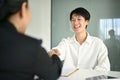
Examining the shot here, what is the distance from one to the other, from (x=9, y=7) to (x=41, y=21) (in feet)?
8.91

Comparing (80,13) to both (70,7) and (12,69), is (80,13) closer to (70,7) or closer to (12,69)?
(70,7)

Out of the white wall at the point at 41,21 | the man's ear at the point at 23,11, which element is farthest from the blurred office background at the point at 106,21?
the man's ear at the point at 23,11

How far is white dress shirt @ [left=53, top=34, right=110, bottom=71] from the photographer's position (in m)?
1.95

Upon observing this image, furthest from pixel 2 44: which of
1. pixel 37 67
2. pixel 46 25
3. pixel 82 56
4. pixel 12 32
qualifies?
pixel 46 25

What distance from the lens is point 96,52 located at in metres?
2.01

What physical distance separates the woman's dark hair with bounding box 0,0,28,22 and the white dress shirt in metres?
1.19

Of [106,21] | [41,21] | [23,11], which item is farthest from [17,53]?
[41,21]

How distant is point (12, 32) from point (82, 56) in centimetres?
133

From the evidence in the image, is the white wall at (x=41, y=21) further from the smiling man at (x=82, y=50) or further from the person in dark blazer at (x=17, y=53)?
the person in dark blazer at (x=17, y=53)

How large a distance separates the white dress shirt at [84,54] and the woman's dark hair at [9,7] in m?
1.19

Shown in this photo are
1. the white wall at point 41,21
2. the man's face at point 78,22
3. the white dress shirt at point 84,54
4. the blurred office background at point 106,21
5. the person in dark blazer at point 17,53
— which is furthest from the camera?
the white wall at point 41,21

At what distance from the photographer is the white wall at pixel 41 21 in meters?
3.48

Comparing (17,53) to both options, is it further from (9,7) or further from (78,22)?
(78,22)

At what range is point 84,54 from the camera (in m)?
2.06
